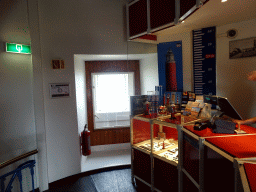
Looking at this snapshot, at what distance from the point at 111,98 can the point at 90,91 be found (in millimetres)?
573

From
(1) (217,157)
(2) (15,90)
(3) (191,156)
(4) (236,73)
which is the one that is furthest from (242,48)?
(2) (15,90)

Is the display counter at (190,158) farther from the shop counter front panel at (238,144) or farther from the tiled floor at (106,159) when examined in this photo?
the tiled floor at (106,159)

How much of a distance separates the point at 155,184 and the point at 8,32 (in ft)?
11.3

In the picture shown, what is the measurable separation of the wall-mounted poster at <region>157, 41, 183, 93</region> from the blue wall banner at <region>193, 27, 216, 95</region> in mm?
294

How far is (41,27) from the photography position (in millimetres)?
3299

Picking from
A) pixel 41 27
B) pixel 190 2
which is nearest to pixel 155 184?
pixel 190 2

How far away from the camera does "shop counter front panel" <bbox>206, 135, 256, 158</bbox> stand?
147cm

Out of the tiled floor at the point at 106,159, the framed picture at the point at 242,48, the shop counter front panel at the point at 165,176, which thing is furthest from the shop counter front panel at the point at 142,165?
the framed picture at the point at 242,48

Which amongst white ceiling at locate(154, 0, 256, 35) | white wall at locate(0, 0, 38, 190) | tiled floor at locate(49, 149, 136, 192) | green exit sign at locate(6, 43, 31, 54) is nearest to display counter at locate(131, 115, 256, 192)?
tiled floor at locate(49, 149, 136, 192)

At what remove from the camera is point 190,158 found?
231 cm

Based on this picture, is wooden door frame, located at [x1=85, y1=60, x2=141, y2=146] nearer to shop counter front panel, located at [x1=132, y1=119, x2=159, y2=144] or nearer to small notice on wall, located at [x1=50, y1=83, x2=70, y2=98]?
small notice on wall, located at [x1=50, y1=83, x2=70, y2=98]

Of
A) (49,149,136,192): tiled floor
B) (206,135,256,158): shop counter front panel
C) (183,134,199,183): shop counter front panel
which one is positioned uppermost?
(206,135,256,158): shop counter front panel

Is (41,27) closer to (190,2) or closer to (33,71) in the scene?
(33,71)

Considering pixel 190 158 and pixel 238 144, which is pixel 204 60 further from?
pixel 238 144
